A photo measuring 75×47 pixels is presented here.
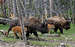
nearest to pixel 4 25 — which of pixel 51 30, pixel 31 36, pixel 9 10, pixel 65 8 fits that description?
pixel 51 30

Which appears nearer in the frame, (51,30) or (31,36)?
(31,36)

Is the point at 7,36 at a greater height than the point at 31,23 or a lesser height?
lesser

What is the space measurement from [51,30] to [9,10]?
9595mm

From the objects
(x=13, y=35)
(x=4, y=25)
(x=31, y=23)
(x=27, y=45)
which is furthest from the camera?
(x=4, y=25)

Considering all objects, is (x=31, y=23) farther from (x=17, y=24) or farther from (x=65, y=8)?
(x=65, y=8)

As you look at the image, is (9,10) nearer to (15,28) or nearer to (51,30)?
(51,30)

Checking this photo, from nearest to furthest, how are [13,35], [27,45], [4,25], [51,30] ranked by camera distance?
[27,45] → [13,35] → [51,30] → [4,25]

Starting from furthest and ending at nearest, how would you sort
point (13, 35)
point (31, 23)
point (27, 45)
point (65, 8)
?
point (65, 8) < point (13, 35) < point (31, 23) < point (27, 45)

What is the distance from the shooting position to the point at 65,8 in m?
23.7

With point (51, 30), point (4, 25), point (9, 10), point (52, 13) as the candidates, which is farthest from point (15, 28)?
point (9, 10)

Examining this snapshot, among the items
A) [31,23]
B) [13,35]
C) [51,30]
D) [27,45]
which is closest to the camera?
[27,45]

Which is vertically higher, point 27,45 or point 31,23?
point 31,23

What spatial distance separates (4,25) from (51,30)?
12.8 ft

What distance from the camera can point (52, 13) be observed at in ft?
60.5
